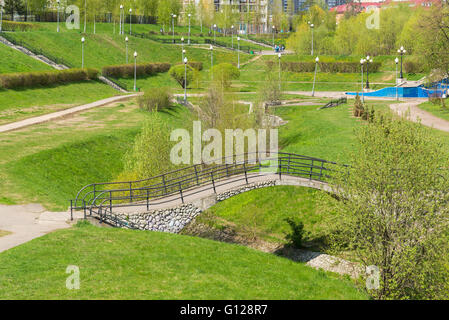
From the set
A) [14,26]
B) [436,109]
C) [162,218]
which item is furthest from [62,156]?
[14,26]

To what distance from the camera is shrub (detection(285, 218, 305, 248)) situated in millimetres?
33688

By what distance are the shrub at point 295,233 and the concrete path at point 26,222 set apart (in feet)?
44.4

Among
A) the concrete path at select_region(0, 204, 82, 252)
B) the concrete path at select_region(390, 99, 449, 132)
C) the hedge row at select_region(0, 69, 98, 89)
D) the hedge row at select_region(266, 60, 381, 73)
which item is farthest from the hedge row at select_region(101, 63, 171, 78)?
the concrete path at select_region(0, 204, 82, 252)

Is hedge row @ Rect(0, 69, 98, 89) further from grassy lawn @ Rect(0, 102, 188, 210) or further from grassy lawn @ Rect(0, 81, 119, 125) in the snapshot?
grassy lawn @ Rect(0, 102, 188, 210)

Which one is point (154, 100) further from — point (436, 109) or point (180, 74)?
point (436, 109)

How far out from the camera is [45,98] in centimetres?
5975

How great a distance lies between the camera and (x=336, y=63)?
96.2 meters

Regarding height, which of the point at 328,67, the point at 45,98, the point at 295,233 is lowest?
the point at 295,233

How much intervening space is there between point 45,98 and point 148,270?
144ft

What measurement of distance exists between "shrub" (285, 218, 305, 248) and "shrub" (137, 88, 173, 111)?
29.5m

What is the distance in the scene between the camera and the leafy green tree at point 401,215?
2122 cm

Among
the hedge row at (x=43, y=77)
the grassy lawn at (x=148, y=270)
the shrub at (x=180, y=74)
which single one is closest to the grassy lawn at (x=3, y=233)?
the grassy lawn at (x=148, y=270)
